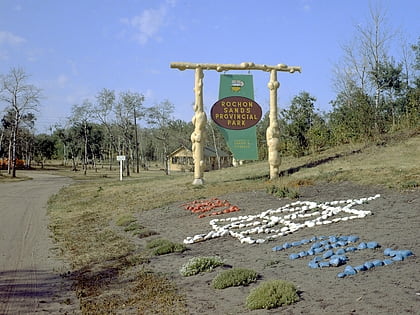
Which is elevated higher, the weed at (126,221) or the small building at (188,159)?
the small building at (188,159)

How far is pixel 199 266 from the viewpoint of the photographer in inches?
309

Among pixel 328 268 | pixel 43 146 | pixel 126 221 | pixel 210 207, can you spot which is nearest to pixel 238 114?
pixel 210 207

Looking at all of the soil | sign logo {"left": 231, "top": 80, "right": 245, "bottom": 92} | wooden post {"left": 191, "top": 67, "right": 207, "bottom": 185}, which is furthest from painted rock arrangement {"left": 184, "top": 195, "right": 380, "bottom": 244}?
wooden post {"left": 191, "top": 67, "right": 207, "bottom": 185}

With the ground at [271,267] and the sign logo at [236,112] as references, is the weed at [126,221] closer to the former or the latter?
the ground at [271,267]

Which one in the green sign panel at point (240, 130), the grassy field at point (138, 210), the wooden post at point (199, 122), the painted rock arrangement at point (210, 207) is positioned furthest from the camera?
the wooden post at point (199, 122)

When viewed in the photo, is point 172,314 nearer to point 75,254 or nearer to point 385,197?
point 75,254

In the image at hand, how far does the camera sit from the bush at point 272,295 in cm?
559

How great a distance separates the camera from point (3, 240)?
12531mm

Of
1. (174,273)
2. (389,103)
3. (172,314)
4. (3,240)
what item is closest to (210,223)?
(174,273)

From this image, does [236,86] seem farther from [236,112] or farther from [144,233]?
[144,233]

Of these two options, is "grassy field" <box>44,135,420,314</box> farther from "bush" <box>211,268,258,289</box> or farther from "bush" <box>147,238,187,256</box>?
"bush" <box>211,268,258,289</box>

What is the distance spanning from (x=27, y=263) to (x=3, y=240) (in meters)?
3.18

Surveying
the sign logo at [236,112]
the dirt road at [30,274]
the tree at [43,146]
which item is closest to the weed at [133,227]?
the dirt road at [30,274]

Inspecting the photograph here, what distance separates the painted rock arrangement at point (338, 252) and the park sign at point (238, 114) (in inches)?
444
